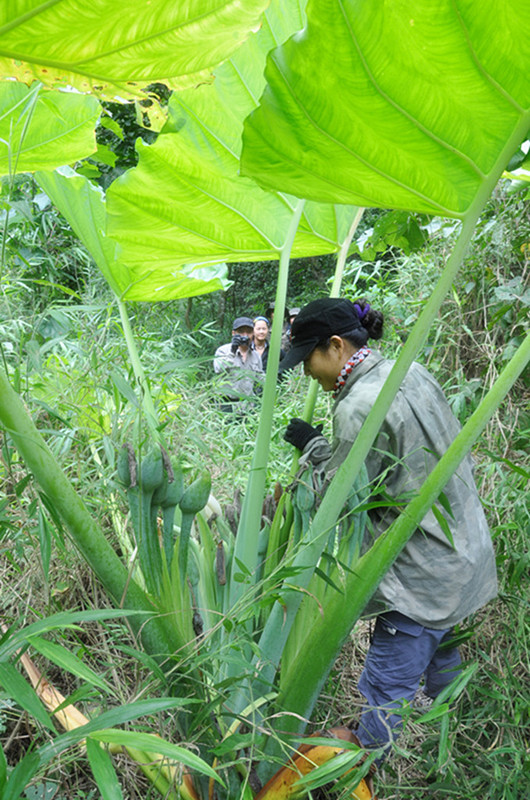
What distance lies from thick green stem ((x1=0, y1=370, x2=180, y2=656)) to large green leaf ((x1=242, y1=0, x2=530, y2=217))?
0.58 meters

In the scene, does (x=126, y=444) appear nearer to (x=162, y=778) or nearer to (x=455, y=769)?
(x=162, y=778)

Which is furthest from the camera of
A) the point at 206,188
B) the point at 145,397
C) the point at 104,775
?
the point at 206,188

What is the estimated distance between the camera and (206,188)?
1.53 m

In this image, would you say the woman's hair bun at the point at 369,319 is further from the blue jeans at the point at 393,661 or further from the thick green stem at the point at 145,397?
the blue jeans at the point at 393,661

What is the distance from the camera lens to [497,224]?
2.46 meters

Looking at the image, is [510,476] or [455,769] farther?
[510,476]

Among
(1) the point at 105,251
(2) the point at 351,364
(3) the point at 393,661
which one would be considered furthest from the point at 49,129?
(3) the point at 393,661

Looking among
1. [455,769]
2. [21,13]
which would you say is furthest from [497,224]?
[21,13]

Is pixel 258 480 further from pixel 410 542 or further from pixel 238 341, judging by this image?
pixel 238 341

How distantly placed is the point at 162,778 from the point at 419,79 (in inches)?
50.0

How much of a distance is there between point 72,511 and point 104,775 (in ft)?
1.51

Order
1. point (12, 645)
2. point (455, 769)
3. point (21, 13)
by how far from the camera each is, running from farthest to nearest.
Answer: point (455, 769) → point (21, 13) → point (12, 645)

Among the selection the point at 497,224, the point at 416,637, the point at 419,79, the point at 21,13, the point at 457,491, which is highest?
the point at 21,13

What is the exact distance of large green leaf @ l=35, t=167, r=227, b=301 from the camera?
1721 mm
